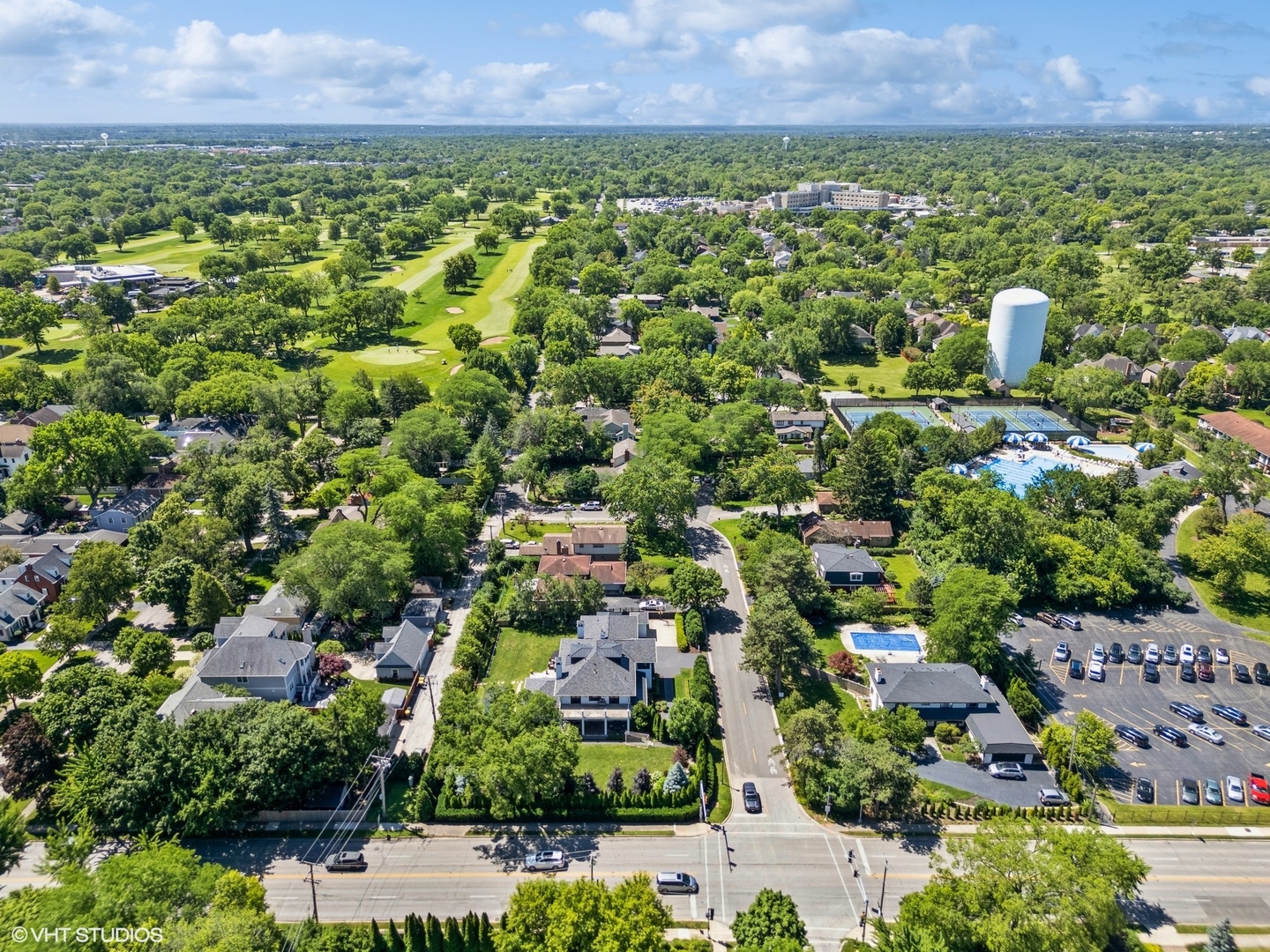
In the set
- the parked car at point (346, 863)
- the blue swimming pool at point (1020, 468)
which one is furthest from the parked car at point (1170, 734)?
the parked car at point (346, 863)

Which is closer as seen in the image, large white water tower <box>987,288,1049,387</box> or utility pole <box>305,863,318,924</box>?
utility pole <box>305,863,318,924</box>

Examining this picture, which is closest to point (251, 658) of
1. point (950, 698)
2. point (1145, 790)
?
point (950, 698)

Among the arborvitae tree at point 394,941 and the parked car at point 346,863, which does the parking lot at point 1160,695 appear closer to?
the arborvitae tree at point 394,941

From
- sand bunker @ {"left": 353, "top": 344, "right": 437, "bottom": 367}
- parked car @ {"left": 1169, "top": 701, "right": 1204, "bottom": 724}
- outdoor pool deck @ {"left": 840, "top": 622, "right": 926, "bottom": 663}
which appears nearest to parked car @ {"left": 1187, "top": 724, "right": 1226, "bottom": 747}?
parked car @ {"left": 1169, "top": 701, "right": 1204, "bottom": 724}

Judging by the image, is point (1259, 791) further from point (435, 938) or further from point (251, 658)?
point (251, 658)

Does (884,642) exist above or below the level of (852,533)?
below

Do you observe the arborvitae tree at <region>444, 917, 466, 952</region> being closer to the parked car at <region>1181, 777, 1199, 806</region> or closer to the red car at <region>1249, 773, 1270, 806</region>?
the parked car at <region>1181, 777, 1199, 806</region>

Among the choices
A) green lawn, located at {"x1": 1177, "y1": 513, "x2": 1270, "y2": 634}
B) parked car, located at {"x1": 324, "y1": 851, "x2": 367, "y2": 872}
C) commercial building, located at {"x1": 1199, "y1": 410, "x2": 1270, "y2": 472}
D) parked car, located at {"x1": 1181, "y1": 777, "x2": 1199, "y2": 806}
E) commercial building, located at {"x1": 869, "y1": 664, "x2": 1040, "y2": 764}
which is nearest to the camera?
parked car, located at {"x1": 324, "y1": 851, "x2": 367, "y2": 872}
